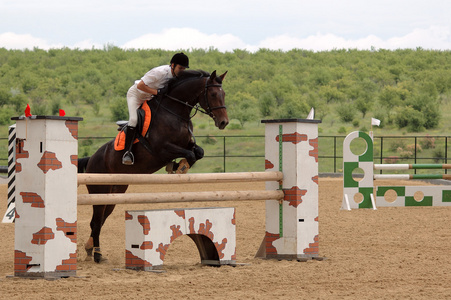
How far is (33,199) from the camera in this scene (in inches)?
229

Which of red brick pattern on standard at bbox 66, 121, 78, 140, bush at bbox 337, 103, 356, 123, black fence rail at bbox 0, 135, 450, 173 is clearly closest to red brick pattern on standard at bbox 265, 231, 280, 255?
red brick pattern on standard at bbox 66, 121, 78, 140

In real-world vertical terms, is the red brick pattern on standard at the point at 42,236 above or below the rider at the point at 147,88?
below

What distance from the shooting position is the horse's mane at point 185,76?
7.59 metres

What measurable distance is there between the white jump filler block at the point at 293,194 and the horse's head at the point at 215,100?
573 mm

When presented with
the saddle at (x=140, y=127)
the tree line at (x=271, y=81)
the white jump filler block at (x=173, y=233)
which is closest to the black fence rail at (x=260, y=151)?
the tree line at (x=271, y=81)

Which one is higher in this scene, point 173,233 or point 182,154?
point 182,154

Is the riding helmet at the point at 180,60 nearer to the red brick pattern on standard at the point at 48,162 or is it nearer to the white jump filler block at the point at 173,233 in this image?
the white jump filler block at the point at 173,233

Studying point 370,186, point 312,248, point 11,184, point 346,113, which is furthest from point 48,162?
point 346,113

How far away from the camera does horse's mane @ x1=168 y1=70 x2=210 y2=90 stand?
7.59 metres

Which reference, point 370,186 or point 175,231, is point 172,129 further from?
point 370,186

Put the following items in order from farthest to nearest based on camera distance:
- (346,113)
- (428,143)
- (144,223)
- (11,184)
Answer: (346,113), (428,143), (11,184), (144,223)

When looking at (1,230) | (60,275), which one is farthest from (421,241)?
(1,230)

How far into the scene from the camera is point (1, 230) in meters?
10.2

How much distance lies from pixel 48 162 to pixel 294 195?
260 cm
